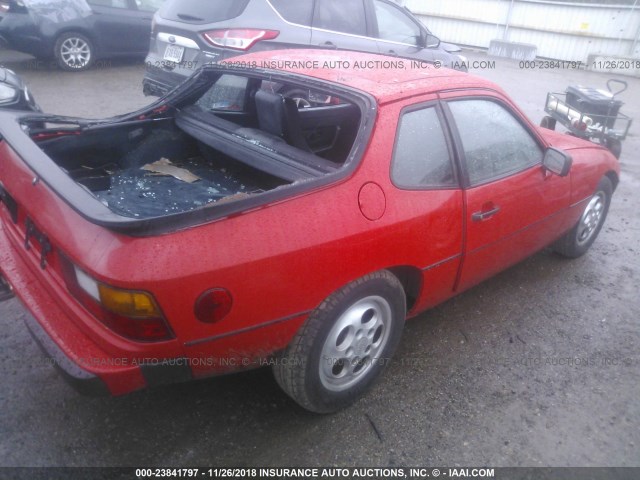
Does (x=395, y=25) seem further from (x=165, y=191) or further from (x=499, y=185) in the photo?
(x=165, y=191)

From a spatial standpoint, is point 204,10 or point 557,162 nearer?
point 557,162

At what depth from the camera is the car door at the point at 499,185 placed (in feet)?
8.55

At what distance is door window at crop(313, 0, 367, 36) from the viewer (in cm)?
570

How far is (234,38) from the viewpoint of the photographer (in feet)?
17.0

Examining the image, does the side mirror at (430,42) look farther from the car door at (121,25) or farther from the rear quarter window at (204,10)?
the car door at (121,25)

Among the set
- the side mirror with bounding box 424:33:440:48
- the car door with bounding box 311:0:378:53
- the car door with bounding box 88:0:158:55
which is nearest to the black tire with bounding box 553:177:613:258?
the car door with bounding box 311:0:378:53

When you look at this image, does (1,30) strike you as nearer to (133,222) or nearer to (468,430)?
(133,222)

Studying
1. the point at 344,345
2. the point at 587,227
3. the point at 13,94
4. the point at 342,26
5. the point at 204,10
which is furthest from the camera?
the point at 342,26

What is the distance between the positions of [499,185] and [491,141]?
0.26 metres

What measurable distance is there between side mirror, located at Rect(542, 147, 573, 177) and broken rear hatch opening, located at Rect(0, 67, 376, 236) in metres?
1.18

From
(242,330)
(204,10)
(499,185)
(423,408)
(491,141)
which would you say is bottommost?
(423,408)

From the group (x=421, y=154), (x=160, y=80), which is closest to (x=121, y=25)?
(x=160, y=80)

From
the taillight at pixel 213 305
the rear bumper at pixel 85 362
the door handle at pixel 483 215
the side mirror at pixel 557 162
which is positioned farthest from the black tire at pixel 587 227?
the rear bumper at pixel 85 362

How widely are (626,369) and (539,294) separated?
0.78m
